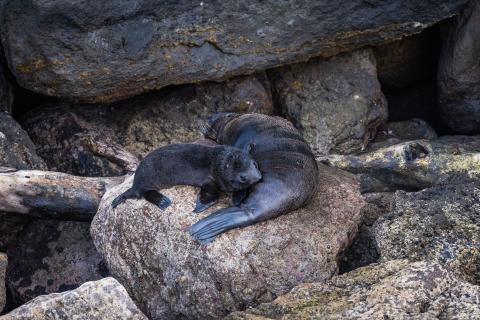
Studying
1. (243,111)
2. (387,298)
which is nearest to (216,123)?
(243,111)

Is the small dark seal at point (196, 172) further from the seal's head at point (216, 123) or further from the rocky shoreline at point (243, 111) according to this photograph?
the seal's head at point (216, 123)

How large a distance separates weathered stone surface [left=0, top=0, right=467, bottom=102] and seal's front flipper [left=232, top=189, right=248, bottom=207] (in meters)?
1.41

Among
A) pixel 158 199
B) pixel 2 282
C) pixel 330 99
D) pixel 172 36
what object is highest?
pixel 172 36

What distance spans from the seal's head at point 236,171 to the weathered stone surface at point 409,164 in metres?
1.16

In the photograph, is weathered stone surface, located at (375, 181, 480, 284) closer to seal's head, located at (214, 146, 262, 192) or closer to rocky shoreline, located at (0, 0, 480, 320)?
rocky shoreline, located at (0, 0, 480, 320)

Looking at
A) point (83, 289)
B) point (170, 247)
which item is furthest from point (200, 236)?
point (83, 289)

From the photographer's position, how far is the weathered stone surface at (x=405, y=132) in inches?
273

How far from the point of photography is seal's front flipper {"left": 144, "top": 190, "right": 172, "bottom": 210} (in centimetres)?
488

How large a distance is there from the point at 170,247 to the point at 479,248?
185 cm

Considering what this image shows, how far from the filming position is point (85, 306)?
156 inches

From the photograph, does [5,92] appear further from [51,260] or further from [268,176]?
[268,176]

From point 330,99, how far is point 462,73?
1.19 m

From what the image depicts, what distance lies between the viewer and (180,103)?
6.58 meters

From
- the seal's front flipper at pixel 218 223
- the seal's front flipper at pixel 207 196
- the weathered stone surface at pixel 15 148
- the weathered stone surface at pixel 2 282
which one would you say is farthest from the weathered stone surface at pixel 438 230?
the weathered stone surface at pixel 15 148
